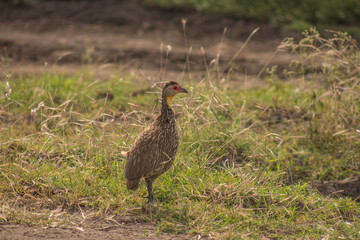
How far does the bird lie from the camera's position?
484 cm

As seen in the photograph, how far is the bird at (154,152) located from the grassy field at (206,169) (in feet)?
0.87

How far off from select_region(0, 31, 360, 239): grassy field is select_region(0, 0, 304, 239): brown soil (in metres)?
1.87

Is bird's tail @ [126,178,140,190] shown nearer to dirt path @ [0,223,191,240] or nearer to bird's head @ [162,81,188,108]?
dirt path @ [0,223,191,240]

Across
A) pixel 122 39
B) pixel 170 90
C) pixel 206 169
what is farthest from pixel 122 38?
pixel 170 90

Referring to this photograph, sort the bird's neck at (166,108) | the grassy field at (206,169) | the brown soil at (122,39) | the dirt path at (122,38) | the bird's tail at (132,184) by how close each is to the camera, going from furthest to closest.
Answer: the dirt path at (122,38), the brown soil at (122,39), the bird's neck at (166,108), the bird's tail at (132,184), the grassy field at (206,169)

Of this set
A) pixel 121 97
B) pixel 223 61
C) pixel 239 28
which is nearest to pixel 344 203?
pixel 121 97

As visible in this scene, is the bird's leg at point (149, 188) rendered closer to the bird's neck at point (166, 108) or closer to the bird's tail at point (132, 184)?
the bird's tail at point (132, 184)

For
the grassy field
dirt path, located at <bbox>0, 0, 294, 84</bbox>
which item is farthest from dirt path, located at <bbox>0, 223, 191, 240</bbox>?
dirt path, located at <bbox>0, 0, 294, 84</bbox>

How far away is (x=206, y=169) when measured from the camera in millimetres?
5652

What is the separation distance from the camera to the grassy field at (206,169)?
15.7 feet

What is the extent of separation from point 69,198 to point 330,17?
8977 mm

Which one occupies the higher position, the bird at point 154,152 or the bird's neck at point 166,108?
the bird's neck at point 166,108

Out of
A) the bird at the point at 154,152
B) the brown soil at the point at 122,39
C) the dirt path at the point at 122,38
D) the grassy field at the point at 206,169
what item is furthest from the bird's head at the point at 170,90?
the dirt path at the point at 122,38

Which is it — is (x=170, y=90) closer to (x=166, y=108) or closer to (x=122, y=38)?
(x=166, y=108)
